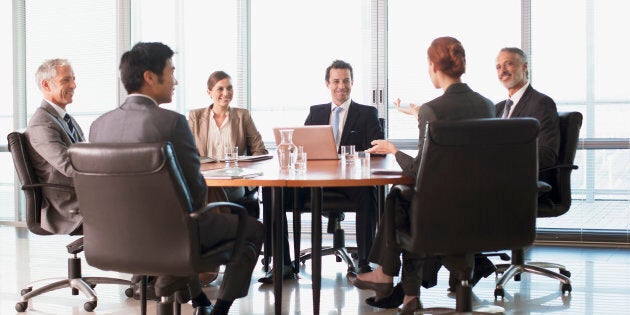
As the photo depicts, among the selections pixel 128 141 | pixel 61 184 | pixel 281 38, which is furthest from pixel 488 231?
pixel 281 38

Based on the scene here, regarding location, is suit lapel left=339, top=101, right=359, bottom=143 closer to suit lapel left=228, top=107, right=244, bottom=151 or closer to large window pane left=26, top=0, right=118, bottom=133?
suit lapel left=228, top=107, right=244, bottom=151

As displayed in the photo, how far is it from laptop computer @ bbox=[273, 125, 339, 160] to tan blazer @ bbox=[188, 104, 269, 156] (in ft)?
2.94

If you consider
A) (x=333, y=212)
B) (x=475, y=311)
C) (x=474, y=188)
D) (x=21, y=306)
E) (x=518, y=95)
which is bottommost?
(x=21, y=306)

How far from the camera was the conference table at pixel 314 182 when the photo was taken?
371cm

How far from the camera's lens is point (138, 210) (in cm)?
317

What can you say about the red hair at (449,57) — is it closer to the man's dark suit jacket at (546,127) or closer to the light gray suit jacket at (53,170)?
the man's dark suit jacket at (546,127)

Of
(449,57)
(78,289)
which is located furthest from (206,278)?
(449,57)

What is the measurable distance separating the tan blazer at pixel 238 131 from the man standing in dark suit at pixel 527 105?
1.74m

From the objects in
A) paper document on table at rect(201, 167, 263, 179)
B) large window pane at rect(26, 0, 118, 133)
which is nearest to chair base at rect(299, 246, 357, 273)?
paper document on table at rect(201, 167, 263, 179)

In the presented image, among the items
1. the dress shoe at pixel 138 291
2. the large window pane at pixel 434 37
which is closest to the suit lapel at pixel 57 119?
the dress shoe at pixel 138 291

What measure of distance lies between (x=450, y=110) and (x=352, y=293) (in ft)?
5.24

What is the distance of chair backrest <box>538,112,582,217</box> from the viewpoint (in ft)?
16.1

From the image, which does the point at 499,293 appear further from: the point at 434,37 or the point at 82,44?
the point at 82,44

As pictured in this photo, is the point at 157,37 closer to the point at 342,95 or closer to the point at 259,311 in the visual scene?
the point at 342,95
